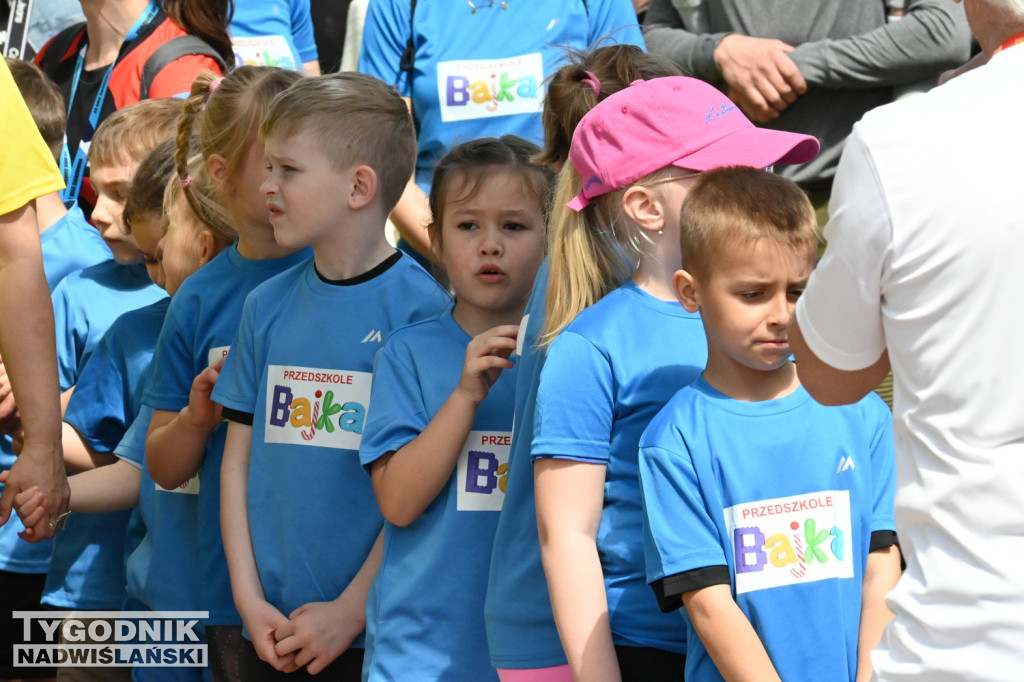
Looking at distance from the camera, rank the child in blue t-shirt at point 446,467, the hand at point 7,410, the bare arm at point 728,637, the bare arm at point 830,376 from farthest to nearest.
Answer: the hand at point 7,410, the child in blue t-shirt at point 446,467, the bare arm at point 728,637, the bare arm at point 830,376

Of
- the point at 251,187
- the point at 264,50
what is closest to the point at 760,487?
the point at 251,187

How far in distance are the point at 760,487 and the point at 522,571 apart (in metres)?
0.55

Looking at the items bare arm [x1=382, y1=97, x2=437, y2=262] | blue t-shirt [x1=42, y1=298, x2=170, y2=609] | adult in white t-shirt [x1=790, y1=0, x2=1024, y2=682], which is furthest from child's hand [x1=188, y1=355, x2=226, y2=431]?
adult in white t-shirt [x1=790, y1=0, x2=1024, y2=682]

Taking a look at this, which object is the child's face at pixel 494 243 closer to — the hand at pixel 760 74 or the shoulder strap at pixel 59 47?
the hand at pixel 760 74

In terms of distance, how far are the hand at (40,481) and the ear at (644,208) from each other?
5.52 ft

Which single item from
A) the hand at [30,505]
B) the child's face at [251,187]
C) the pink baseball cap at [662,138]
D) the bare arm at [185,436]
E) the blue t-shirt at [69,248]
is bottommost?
the hand at [30,505]

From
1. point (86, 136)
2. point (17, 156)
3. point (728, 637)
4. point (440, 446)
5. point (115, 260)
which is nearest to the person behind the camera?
point (728, 637)

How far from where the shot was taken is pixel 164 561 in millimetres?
3385

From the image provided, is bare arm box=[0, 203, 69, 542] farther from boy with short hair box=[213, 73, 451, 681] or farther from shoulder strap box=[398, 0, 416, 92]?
shoulder strap box=[398, 0, 416, 92]

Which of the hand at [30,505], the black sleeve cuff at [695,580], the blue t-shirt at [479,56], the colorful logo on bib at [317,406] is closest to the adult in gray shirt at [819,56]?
the blue t-shirt at [479,56]

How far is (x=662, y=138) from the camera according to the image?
7.95ft

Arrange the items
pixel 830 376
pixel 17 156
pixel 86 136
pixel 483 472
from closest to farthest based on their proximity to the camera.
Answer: pixel 830 376 → pixel 483 472 → pixel 17 156 → pixel 86 136

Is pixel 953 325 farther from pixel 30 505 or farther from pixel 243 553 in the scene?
pixel 30 505

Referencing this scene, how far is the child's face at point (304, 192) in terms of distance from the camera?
9.78ft
